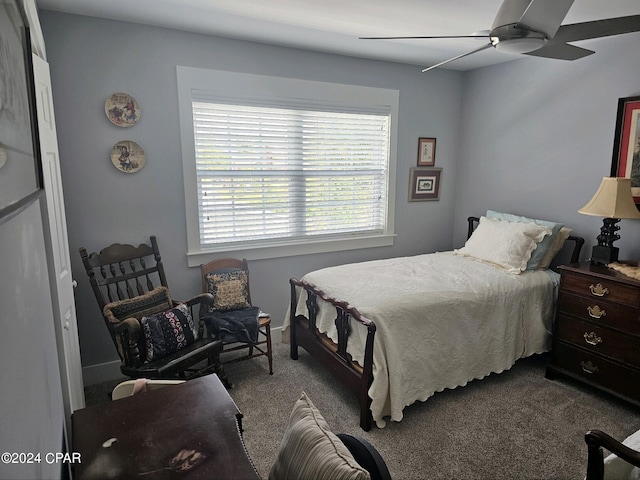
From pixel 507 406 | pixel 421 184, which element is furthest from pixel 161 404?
pixel 421 184

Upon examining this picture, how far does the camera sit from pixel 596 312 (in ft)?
8.77

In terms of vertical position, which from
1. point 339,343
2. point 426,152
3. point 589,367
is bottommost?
point 589,367

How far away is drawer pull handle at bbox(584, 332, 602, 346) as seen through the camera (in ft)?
8.79

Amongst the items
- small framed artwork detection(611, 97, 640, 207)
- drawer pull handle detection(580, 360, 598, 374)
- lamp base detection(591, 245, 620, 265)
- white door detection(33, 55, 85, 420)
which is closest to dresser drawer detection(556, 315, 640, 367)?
drawer pull handle detection(580, 360, 598, 374)

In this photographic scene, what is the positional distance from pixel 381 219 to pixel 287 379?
6.37 ft

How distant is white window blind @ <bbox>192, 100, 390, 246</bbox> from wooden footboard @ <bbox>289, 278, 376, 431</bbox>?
725 mm

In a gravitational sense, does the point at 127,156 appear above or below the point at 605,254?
above

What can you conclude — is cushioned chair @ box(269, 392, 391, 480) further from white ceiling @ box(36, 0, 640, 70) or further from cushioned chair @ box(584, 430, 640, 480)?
white ceiling @ box(36, 0, 640, 70)

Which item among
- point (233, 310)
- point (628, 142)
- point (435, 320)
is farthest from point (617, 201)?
point (233, 310)

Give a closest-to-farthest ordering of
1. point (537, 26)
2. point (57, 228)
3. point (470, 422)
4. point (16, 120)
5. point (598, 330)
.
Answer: point (16, 120) < point (537, 26) < point (57, 228) < point (470, 422) < point (598, 330)

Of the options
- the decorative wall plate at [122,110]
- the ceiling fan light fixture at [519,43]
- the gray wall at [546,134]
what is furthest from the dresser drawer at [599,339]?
the decorative wall plate at [122,110]

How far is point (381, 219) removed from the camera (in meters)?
4.11

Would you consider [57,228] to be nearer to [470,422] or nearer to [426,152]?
[470,422]

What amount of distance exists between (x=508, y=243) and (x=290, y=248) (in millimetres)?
1900
